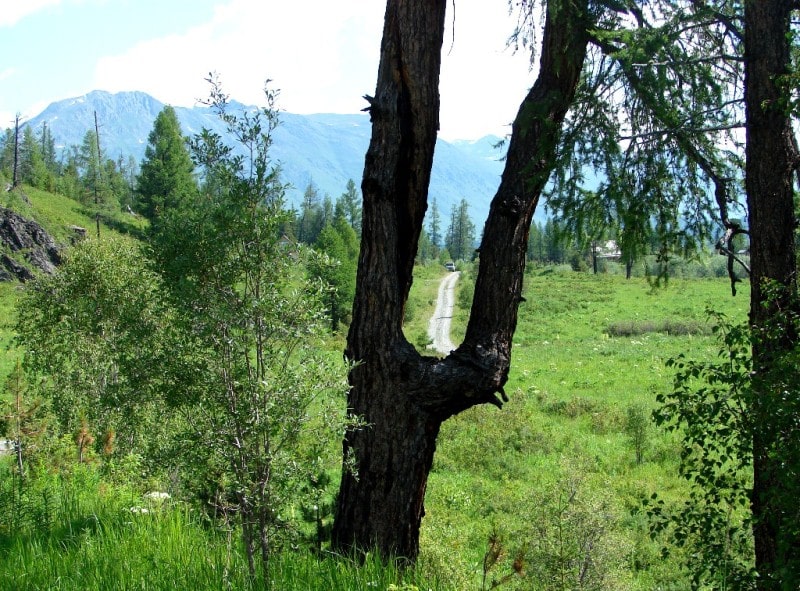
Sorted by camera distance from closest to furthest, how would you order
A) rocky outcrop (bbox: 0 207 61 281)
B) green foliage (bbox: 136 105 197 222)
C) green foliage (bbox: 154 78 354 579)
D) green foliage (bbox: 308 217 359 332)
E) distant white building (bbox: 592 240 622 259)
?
green foliage (bbox: 154 78 354 579) < green foliage (bbox: 308 217 359 332) < distant white building (bbox: 592 240 622 259) < rocky outcrop (bbox: 0 207 61 281) < green foliage (bbox: 136 105 197 222)

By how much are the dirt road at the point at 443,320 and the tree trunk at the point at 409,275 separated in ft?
73.4

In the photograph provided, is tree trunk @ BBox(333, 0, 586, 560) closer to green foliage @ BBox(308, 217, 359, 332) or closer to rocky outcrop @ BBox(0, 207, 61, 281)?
green foliage @ BBox(308, 217, 359, 332)

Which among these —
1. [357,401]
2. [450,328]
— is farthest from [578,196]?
[450,328]

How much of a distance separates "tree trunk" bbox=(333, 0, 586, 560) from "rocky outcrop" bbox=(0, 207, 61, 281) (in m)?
45.2

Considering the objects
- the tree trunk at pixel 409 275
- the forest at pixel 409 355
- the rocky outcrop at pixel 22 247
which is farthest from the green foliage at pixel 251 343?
the rocky outcrop at pixel 22 247

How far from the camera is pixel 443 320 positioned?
55.0 m

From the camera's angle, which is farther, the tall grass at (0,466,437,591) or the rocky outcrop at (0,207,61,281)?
the rocky outcrop at (0,207,61,281)

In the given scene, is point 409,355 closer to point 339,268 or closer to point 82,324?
point 339,268

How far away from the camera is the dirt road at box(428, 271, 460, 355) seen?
4347 centimetres

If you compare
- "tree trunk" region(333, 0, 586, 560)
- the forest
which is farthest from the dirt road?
"tree trunk" region(333, 0, 586, 560)

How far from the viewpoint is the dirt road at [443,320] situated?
143 feet

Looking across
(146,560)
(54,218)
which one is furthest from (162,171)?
(146,560)

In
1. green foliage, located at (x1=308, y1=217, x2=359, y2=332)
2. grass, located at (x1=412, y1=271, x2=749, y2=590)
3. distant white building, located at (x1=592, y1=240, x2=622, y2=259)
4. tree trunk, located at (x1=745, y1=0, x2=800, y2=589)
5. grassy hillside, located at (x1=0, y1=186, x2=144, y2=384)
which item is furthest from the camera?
grassy hillside, located at (x1=0, y1=186, x2=144, y2=384)

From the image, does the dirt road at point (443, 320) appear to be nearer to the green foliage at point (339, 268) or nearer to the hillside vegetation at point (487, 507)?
the hillside vegetation at point (487, 507)
